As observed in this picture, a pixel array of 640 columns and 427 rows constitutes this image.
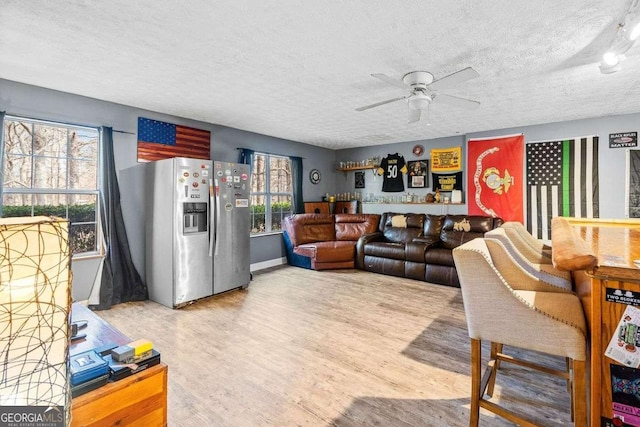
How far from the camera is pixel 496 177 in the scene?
17.7 feet

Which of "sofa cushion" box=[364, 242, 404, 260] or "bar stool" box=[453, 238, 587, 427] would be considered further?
"sofa cushion" box=[364, 242, 404, 260]

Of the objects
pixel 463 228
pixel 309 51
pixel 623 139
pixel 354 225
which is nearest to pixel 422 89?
pixel 309 51

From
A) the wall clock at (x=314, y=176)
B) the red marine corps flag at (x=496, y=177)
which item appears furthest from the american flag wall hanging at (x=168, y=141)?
the red marine corps flag at (x=496, y=177)

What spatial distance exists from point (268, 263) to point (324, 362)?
3.59 m

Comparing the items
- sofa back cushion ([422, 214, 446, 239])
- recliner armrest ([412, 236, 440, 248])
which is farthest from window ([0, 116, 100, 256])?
sofa back cushion ([422, 214, 446, 239])

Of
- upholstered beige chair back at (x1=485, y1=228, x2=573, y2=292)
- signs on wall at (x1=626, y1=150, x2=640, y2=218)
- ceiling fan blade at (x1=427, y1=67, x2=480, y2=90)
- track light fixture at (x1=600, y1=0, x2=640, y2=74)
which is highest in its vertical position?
track light fixture at (x1=600, y1=0, x2=640, y2=74)

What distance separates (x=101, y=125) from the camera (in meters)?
3.81

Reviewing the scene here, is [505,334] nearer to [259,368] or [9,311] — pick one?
[259,368]

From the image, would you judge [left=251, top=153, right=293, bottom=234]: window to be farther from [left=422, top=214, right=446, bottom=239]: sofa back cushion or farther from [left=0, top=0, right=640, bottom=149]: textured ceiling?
[left=422, top=214, right=446, bottom=239]: sofa back cushion

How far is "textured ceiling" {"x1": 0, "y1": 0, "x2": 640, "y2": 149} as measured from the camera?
6.57ft

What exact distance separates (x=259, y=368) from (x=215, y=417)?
559mm

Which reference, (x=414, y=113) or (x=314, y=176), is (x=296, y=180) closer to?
(x=314, y=176)

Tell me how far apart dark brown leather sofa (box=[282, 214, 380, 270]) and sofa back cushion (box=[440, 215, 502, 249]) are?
1.44m

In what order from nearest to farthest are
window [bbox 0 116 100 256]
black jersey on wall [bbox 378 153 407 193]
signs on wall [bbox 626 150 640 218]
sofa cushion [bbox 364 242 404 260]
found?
1. window [bbox 0 116 100 256]
2. signs on wall [bbox 626 150 640 218]
3. sofa cushion [bbox 364 242 404 260]
4. black jersey on wall [bbox 378 153 407 193]
